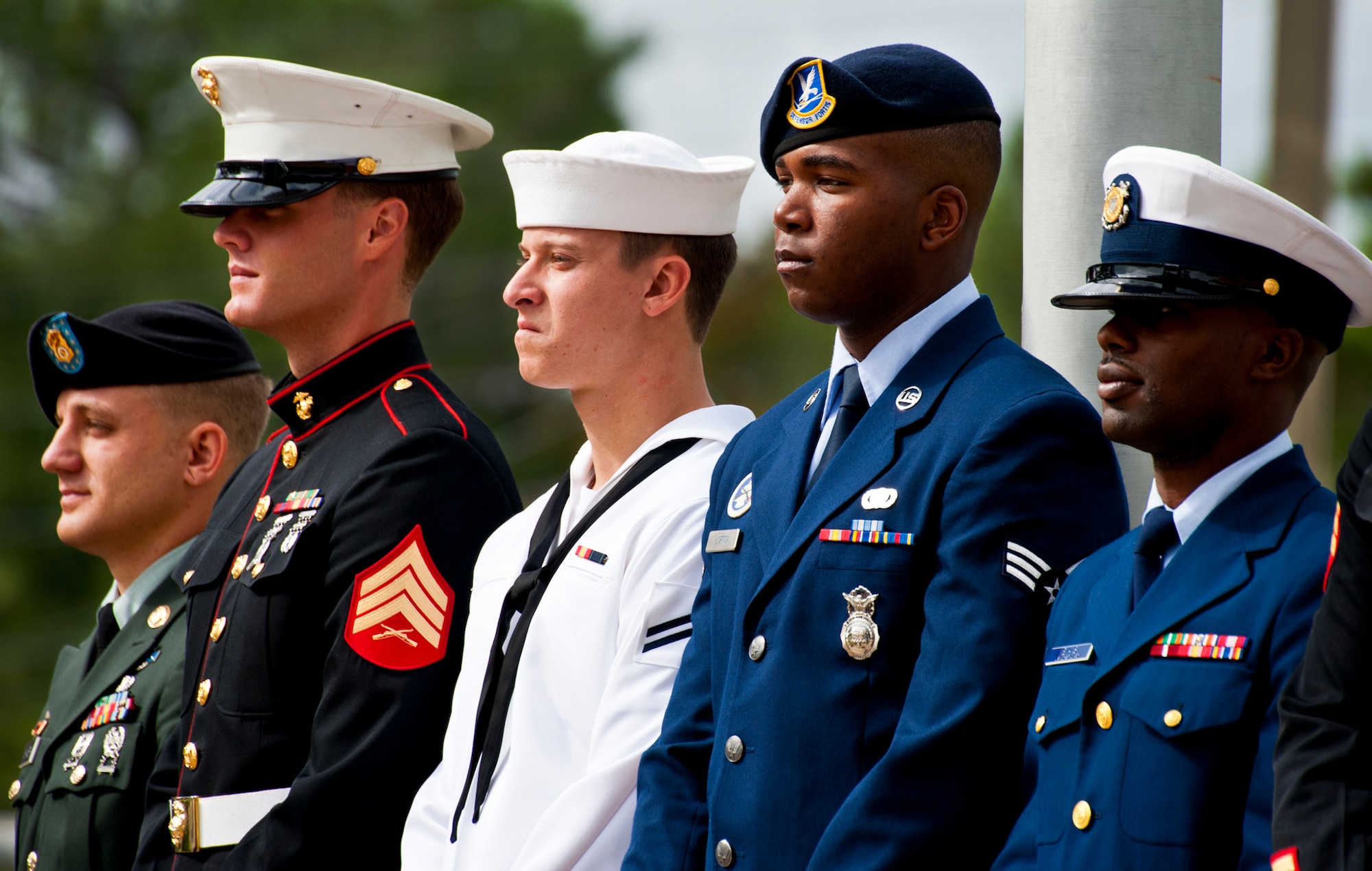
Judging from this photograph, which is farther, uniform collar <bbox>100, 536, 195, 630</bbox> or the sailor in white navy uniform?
uniform collar <bbox>100, 536, 195, 630</bbox>

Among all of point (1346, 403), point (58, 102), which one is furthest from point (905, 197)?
point (58, 102)

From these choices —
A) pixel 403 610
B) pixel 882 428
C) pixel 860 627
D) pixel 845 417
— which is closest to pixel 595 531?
pixel 403 610

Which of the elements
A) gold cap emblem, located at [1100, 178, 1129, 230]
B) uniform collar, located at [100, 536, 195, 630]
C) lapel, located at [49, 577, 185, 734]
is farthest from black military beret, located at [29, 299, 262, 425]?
gold cap emblem, located at [1100, 178, 1129, 230]

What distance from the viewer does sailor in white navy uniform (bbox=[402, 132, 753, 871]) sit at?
354 cm

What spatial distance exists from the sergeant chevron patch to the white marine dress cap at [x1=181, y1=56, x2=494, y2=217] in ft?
3.24

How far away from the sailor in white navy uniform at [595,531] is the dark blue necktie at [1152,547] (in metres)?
1.09

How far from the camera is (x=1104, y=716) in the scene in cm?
265

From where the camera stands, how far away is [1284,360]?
2773 mm

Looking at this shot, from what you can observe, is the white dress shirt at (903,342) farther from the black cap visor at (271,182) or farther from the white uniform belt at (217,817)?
the black cap visor at (271,182)

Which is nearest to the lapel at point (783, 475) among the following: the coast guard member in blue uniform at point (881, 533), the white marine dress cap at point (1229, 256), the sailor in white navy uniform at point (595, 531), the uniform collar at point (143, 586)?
the coast guard member in blue uniform at point (881, 533)

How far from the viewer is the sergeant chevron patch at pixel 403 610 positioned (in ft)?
12.6

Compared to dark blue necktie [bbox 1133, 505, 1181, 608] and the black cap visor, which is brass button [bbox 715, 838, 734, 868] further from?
the black cap visor

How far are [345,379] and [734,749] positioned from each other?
174 centimetres

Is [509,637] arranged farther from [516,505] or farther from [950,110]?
[950,110]
